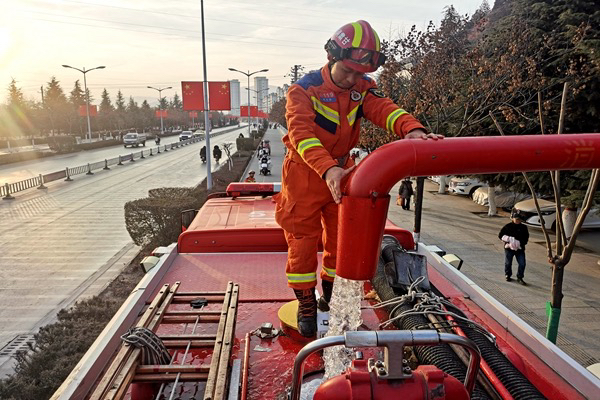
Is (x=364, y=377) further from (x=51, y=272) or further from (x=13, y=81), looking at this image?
(x=13, y=81)

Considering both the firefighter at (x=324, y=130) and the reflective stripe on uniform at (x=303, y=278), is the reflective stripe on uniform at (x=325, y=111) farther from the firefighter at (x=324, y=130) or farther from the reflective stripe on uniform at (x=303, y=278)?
the reflective stripe on uniform at (x=303, y=278)

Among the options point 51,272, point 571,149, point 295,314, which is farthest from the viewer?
point 51,272

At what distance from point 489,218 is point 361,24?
16508mm

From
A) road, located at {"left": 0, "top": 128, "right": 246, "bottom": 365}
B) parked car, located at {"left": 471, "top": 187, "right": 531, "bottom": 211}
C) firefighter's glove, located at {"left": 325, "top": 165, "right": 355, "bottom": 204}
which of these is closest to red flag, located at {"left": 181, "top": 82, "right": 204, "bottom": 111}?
road, located at {"left": 0, "top": 128, "right": 246, "bottom": 365}

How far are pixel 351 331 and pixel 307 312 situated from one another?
1.62 meters

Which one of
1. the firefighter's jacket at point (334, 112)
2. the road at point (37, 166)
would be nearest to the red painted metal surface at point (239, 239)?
the firefighter's jacket at point (334, 112)

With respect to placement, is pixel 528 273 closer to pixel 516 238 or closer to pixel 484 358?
pixel 516 238

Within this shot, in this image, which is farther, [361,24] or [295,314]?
[295,314]

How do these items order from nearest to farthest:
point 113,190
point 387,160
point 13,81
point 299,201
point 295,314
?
point 387,160, point 299,201, point 295,314, point 113,190, point 13,81

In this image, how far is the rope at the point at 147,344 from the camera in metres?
2.59

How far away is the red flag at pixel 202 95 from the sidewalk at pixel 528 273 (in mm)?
8457

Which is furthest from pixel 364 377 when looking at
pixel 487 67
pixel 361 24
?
pixel 487 67

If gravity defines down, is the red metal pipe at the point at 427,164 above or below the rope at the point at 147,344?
above

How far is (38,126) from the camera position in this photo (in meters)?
67.2
